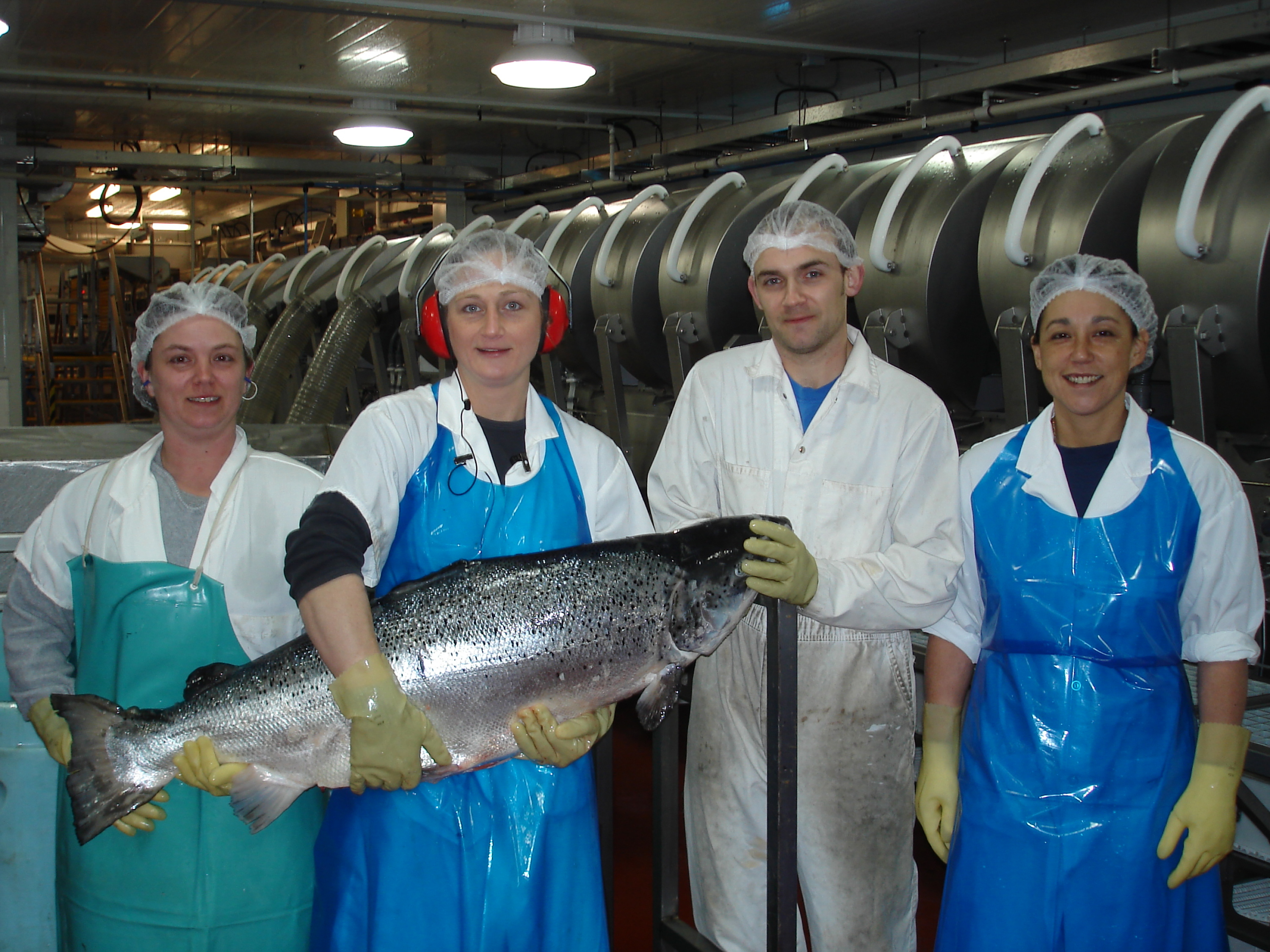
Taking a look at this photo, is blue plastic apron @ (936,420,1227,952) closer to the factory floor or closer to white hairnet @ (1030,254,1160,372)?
white hairnet @ (1030,254,1160,372)

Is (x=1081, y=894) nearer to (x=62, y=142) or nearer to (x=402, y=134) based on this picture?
(x=402, y=134)

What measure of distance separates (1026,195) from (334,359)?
361cm

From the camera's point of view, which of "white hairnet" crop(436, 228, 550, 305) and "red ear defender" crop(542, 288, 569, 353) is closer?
"white hairnet" crop(436, 228, 550, 305)

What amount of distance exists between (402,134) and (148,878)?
533 cm

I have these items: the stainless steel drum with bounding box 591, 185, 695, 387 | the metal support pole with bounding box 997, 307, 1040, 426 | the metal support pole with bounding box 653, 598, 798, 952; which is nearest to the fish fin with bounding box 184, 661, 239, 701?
the metal support pole with bounding box 653, 598, 798, 952

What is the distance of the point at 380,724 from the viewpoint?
151 cm

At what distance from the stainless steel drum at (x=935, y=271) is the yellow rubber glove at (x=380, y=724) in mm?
1871

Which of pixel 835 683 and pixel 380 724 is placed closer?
pixel 380 724

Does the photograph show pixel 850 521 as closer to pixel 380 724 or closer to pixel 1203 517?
pixel 1203 517

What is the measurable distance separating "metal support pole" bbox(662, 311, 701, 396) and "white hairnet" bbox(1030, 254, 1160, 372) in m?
1.54

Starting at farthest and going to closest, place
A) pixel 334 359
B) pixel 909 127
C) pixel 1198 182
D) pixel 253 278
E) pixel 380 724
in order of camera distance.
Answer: pixel 253 278, pixel 334 359, pixel 909 127, pixel 1198 182, pixel 380 724

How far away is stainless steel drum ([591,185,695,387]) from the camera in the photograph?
3.77 m

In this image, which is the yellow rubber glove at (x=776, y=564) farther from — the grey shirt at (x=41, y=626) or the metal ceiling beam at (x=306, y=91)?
the metal ceiling beam at (x=306, y=91)

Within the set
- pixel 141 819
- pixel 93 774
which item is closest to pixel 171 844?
pixel 141 819
